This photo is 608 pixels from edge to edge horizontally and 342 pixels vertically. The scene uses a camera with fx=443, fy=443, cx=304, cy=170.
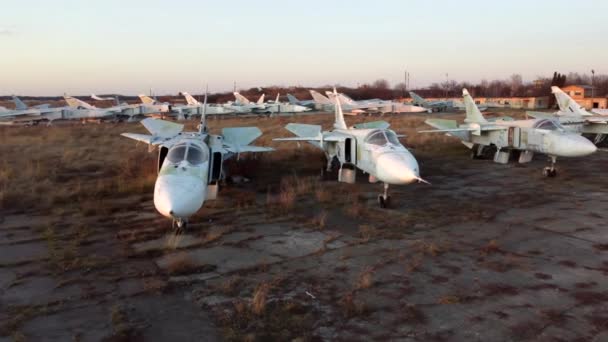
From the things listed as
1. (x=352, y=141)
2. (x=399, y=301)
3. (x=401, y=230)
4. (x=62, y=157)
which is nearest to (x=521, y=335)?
(x=399, y=301)

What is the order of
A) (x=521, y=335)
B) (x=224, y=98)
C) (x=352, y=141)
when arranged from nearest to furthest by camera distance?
(x=521, y=335)
(x=352, y=141)
(x=224, y=98)

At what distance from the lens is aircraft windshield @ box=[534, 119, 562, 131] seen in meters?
16.4

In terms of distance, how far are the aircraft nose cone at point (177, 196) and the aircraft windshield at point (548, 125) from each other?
44.3 feet

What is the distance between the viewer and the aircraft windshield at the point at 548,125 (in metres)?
16.4

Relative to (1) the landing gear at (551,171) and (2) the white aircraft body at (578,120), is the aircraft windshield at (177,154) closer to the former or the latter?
(1) the landing gear at (551,171)

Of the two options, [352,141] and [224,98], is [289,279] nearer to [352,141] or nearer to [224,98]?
[352,141]

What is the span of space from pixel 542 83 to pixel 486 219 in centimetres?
13477

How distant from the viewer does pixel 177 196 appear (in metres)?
8.41

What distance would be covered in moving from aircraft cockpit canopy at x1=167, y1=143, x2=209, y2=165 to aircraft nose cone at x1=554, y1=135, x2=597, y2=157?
1231cm

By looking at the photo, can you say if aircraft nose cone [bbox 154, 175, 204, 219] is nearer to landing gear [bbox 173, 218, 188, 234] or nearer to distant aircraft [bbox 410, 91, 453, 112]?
landing gear [bbox 173, 218, 188, 234]

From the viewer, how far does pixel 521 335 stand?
17.3ft

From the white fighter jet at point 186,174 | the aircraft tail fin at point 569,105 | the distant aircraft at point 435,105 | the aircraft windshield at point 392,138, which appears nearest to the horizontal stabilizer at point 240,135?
the white fighter jet at point 186,174

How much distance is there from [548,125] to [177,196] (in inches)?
563

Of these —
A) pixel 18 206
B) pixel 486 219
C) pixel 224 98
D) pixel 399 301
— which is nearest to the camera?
pixel 399 301
